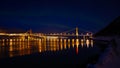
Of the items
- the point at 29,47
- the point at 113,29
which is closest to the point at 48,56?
the point at 113,29

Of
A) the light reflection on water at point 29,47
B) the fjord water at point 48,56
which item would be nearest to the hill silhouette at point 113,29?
the fjord water at point 48,56

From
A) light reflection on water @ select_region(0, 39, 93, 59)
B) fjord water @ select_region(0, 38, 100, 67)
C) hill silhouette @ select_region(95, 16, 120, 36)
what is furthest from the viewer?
light reflection on water @ select_region(0, 39, 93, 59)

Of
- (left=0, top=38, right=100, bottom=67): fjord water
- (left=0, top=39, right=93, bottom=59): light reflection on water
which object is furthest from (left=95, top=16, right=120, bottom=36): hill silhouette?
(left=0, top=39, right=93, bottom=59): light reflection on water

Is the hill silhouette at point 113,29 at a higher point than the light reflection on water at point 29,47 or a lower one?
higher

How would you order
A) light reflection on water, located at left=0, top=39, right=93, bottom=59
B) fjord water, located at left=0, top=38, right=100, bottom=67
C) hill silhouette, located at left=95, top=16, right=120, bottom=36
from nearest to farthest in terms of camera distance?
hill silhouette, located at left=95, top=16, right=120, bottom=36, fjord water, located at left=0, top=38, right=100, bottom=67, light reflection on water, located at left=0, top=39, right=93, bottom=59

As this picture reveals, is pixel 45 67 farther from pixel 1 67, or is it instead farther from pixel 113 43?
pixel 113 43

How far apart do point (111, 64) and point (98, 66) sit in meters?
0.33

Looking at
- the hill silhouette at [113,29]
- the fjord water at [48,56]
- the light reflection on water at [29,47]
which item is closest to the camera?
the hill silhouette at [113,29]

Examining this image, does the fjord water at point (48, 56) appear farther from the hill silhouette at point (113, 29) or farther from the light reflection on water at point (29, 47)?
the hill silhouette at point (113, 29)

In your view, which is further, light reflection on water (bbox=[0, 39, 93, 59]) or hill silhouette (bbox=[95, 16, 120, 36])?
light reflection on water (bbox=[0, 39, 93, 59])

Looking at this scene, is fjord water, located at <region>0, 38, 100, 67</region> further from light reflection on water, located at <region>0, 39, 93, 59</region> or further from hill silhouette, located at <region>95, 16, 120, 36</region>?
hill silhouette, located at <region>95, 16, 120, 36</region>

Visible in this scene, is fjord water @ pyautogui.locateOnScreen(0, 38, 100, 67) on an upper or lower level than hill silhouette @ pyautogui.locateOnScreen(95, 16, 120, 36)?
lower

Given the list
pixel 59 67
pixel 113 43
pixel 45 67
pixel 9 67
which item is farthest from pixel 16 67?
pixel 113 43

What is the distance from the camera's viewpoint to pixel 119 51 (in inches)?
145
